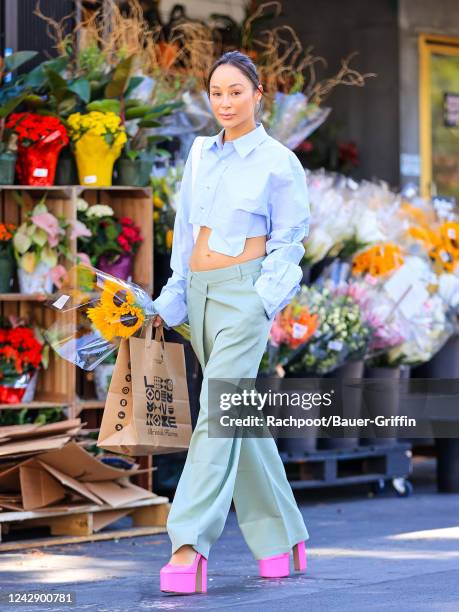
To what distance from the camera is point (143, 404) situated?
5.18 m

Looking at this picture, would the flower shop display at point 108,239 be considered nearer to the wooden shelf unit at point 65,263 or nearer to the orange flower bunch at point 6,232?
the wooden shelf unit at point 65,263

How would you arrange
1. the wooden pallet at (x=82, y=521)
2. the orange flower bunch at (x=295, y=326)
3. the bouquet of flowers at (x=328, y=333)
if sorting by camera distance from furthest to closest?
the bouquet of flowers at (x=328, y=333) → the orange flower bunch at (x=295, y=326) → the wooden pallet at (x=82, y=521)

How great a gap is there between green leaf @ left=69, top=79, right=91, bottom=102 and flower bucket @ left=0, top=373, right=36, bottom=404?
1.33 metres

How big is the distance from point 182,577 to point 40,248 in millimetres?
2268

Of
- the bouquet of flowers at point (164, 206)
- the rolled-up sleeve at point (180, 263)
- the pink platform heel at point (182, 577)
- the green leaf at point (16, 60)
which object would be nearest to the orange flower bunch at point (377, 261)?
the bouquet of flowers at point (164, 206)

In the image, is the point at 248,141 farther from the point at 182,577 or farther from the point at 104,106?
the point at 104,106

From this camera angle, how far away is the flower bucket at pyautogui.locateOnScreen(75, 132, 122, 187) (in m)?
6.77

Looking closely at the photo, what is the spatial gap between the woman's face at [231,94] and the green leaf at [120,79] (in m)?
1.75

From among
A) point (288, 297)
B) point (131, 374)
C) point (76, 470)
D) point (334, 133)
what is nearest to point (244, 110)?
point (288, 297)

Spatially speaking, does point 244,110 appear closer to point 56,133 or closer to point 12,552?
point 56,133

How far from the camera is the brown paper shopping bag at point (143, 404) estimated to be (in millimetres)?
5164

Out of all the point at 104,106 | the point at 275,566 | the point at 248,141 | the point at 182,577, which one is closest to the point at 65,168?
the point at 104,106

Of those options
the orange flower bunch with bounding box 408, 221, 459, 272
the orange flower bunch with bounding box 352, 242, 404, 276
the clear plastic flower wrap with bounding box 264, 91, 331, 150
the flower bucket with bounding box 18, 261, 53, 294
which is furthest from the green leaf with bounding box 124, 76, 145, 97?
the orange flower bunch with bounding box 408, 221, 459, 272

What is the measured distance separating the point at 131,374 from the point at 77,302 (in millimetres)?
373
